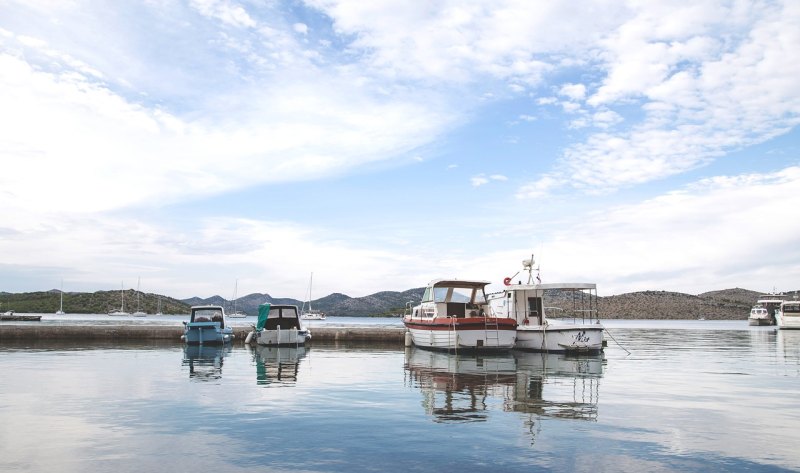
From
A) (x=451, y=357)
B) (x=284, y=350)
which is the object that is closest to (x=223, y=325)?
(x=284, y=350)

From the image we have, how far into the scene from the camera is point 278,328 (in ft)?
130

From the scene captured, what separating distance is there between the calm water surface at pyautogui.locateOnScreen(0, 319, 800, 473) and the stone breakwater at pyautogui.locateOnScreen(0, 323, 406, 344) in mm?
14646

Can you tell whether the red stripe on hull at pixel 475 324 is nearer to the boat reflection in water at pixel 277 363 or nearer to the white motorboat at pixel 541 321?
the white motorboat at pixel 541 321

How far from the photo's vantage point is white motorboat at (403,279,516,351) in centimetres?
3344

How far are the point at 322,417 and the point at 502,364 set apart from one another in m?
15.9

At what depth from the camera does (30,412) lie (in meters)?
14.7

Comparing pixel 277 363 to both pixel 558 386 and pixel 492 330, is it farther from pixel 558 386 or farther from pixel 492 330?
pixel 558 386

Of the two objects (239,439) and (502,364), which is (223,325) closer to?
(502,364)

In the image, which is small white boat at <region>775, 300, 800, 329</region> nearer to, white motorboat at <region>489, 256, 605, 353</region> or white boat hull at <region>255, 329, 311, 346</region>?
white motorboat at <region>489, 256, 605, 353</region>

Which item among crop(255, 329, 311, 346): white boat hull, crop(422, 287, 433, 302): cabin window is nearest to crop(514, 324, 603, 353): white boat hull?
crop(422, 287, 433, 302): cabin window

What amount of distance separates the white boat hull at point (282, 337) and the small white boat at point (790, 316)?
84.6 m

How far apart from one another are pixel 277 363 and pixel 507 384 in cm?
1292

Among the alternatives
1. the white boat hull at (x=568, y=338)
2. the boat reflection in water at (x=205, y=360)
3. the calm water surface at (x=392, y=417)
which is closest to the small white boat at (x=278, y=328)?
the boat reflection in water at (x=205, y=360)

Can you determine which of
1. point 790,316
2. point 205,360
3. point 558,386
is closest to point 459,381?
point 558,386
